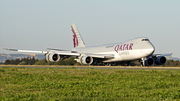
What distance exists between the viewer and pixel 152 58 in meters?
54.7

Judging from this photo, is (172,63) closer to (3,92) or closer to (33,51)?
(33,51)

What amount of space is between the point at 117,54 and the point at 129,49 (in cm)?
329

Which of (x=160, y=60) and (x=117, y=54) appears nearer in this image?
(x=117, y=54)

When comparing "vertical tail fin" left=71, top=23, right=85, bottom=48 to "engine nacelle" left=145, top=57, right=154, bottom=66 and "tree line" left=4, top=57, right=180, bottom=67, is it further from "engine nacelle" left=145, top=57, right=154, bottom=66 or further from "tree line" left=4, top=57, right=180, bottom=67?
"engine nacelle" left=145, top=57, right=154, bottom=66

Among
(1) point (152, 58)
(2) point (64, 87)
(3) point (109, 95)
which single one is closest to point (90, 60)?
(1) point (152, 58)

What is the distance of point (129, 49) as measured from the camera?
5119 cm

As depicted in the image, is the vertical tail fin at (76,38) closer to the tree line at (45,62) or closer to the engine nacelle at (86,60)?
the tree line at (45,62)

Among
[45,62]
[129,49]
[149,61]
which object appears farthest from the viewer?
[45,62]

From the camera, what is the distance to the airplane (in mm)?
49438

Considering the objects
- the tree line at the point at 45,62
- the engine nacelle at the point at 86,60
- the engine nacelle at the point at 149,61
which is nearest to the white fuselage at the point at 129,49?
the engine nacelle at the point at 86,60

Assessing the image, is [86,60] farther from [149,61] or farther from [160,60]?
[160,60]

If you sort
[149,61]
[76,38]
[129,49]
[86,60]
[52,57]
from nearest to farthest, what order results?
[129,49] → [86,60] → [52,57] → [149,61] → [76,38]

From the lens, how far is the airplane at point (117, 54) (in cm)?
4944

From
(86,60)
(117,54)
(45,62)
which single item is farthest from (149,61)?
(45,62)
